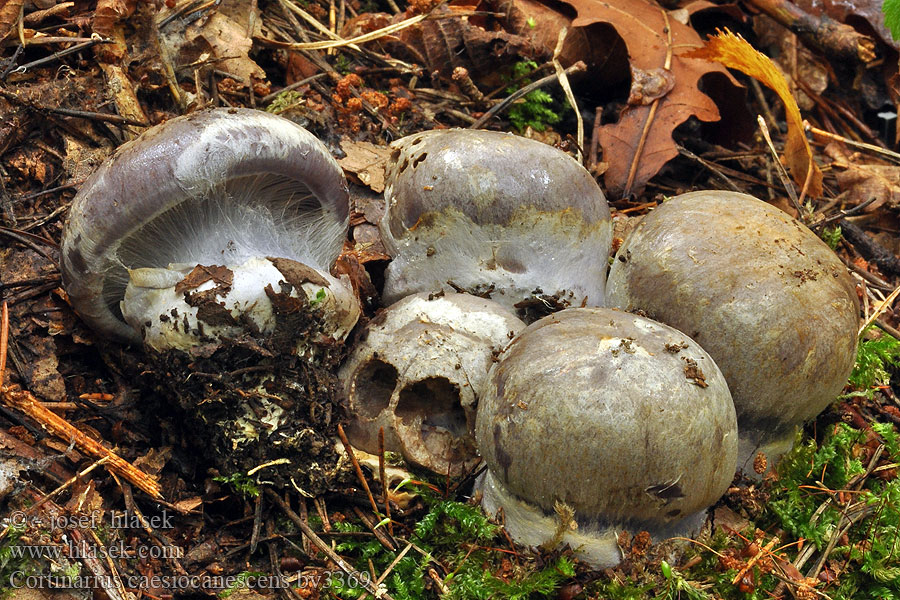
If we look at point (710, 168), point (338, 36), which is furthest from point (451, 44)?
point (710, 168)

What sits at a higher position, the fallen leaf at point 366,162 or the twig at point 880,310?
the fallen leaf at point 366,162

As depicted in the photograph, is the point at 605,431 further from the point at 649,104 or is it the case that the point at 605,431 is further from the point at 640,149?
the point at 649,104

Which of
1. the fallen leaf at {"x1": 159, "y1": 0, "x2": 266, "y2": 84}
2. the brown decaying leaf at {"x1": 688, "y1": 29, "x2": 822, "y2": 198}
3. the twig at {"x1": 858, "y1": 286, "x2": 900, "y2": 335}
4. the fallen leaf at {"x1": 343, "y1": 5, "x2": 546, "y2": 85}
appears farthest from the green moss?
the fallen leaf at {"x1": 159, "y1": 0, "x2": 266, "y2": 84}

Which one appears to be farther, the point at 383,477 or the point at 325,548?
the point at 383,477

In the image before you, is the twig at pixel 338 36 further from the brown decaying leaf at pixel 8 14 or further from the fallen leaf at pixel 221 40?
the brown decaying leaf at pixel 8 14

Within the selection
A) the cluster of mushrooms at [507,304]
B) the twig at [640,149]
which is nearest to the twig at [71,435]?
the cluster of mushrooms at [507,304]

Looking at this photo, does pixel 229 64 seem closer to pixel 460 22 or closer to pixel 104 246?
pixel 460 22
